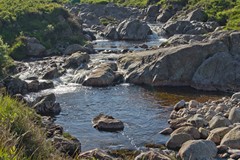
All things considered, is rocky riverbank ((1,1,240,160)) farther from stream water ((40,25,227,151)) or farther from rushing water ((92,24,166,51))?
rushing water ((92,24,166,51))

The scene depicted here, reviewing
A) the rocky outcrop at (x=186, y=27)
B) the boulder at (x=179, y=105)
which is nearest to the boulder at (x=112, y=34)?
the rocky outcrop at (x=186, y=27)

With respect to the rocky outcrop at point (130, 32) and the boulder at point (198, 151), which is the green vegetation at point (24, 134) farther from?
the rocky outcrop at point (130, 32)

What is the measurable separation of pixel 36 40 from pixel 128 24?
22.4 metres

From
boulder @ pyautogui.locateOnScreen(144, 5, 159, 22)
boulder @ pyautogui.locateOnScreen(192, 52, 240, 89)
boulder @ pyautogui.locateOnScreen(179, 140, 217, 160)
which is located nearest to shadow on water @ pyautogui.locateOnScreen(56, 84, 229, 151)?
boulder @ pyautogui.locateOnScreen(192, 52, 240, 89)

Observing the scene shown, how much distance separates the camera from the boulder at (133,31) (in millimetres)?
83188

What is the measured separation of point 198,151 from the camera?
26422 millimetres

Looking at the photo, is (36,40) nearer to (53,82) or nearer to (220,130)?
(53,82)

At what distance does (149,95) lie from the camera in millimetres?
45719

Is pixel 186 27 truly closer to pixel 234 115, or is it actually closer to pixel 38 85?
pixel 38 85

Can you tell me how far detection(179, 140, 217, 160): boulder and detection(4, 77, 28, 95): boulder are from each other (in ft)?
80.3

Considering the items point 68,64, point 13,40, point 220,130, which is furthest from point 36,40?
point 220,130

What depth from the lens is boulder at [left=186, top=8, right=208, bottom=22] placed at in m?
95.3

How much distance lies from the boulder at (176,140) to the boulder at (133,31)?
54.0 metres

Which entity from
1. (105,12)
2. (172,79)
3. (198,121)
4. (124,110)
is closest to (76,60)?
(172,79)
